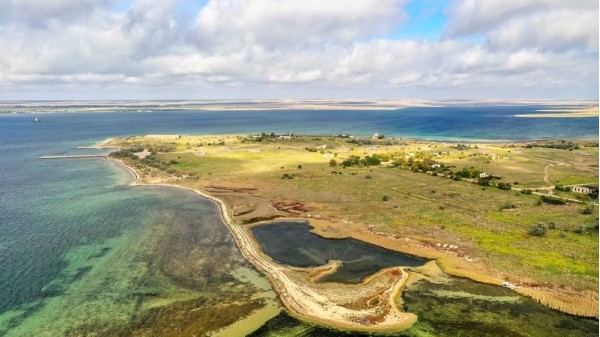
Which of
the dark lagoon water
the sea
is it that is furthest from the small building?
the sea

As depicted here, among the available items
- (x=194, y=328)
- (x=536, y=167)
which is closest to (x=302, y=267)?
(x=194, y=328)

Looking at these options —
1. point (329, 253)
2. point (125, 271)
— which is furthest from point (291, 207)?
point (125, 271)

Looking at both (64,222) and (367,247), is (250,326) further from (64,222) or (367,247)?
(64,222)

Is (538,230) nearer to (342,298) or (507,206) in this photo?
(507,206)

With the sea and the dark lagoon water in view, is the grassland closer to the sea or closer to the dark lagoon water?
the dark lagoon water

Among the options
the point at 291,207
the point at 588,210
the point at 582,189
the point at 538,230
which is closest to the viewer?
the point at 538,230
